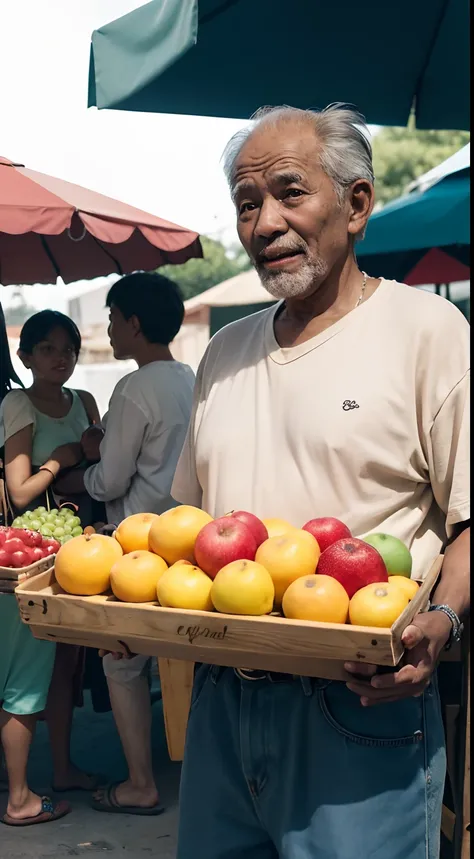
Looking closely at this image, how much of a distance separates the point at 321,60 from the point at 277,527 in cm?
321

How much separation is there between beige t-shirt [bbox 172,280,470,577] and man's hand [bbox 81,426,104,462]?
2428mm

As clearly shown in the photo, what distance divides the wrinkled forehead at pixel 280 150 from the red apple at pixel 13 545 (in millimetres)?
2039

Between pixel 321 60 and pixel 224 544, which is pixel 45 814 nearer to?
pixel 224 544

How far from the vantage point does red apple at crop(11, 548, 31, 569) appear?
3.60 m

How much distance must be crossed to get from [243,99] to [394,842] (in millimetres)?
3623

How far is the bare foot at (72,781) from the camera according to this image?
454 centimetres

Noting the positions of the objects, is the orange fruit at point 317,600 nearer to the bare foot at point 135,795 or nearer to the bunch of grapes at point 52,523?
the bunch of grapes at point 52,523

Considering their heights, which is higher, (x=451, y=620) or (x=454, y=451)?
(x=454, y=451)

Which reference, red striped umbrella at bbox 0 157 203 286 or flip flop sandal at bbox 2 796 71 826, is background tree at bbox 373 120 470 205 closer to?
red striped umbrella at bbox 0 157 203 286

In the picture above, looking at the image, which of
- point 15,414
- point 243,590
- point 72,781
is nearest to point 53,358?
point 15,414

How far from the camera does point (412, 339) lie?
1.95 metres

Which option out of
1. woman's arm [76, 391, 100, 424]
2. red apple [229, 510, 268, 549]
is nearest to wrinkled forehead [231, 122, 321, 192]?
red apple [229, 510, 268, 549]

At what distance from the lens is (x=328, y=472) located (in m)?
2.00

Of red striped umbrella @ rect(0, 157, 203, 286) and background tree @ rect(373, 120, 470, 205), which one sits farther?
background tree @ rect(373, 120, 470, 205)
